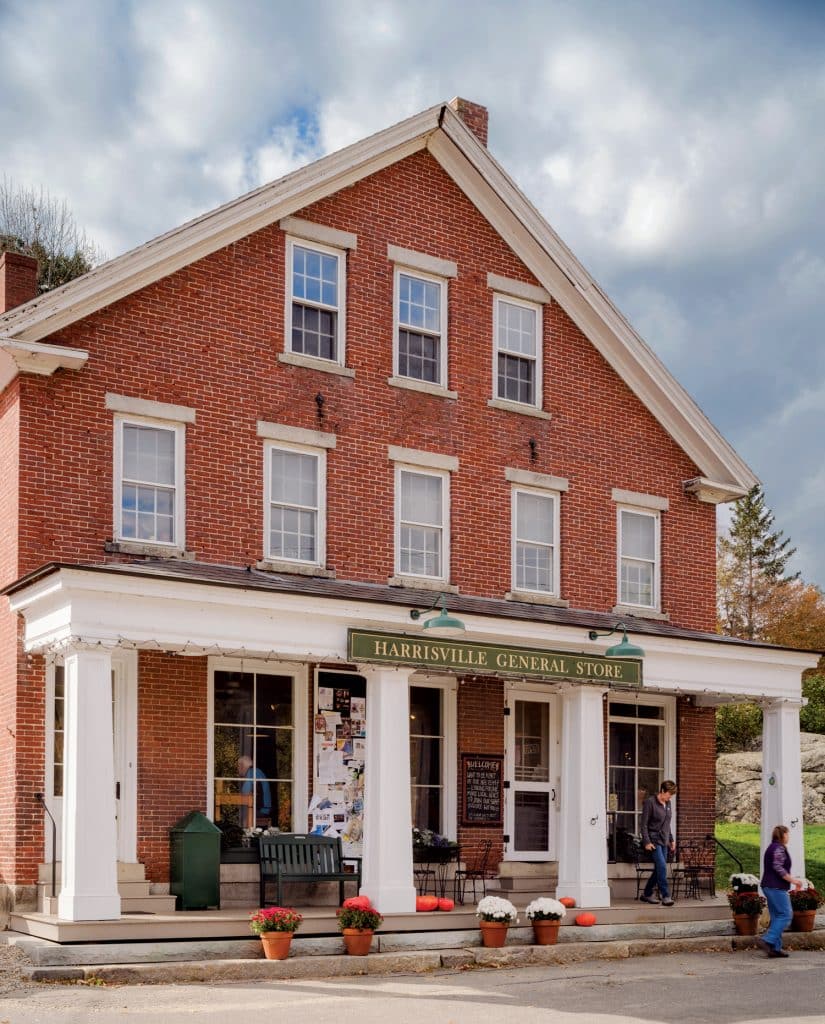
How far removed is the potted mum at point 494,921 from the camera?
16.4 meters

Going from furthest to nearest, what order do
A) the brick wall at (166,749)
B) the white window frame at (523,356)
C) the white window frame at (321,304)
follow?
the white window frame at (523,356) < the white window frame at (321,304) < the brick wall at (166,749)

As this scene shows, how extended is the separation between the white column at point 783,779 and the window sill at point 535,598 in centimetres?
348

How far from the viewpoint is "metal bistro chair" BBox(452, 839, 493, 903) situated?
19.5 metres

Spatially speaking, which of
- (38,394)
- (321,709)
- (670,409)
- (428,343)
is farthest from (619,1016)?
(670,409)

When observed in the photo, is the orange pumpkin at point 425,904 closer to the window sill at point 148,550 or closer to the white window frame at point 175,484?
the window sill at point 148,550

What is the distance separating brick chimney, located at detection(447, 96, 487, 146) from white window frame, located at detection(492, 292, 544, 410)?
9.44 feet

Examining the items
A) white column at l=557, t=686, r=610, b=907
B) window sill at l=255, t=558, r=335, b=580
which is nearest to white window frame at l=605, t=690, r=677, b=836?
white column at l=557, t=686, r=610, b=907

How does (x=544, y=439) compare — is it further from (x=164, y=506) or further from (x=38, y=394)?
(x=38, y=394)

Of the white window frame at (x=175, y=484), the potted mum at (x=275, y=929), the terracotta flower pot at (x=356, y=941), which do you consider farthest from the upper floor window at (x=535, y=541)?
the potted mum at (x=275, y=929)

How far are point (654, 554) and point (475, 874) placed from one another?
6.55m

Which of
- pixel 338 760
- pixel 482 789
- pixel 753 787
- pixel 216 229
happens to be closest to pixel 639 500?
pixel 482 789

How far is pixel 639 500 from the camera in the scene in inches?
912

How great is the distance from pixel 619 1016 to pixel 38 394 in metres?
9.88

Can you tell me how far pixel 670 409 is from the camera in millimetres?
23547
